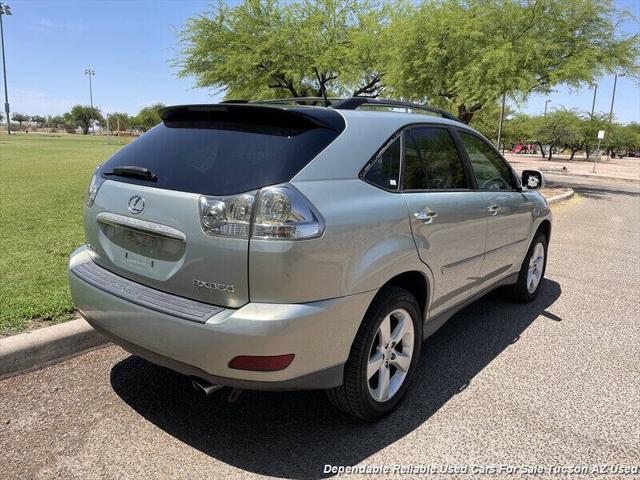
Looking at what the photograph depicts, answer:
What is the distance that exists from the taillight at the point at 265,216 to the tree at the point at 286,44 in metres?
16.9

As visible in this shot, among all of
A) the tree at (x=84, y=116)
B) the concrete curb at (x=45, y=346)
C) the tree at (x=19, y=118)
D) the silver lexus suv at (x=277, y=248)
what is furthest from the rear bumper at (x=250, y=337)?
the tree at (x=19, y=118)

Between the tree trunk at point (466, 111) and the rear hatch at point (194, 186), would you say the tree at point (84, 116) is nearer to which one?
the tree trunk at point (466, 111)

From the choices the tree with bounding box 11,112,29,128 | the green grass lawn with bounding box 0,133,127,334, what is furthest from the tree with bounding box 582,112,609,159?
the tree with bounding box 11,112,29,128

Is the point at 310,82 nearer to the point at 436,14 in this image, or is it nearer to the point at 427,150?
the point at 436,14

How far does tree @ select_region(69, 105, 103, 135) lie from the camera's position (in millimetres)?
129462

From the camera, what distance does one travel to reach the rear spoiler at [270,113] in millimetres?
2605

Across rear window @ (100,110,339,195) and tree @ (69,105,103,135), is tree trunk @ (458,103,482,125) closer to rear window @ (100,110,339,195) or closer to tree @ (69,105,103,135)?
rear window @ (100,110,339,195)

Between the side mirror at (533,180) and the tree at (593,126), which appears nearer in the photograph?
the side mirror at (533,180)

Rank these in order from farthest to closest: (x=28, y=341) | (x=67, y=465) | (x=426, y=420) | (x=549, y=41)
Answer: (x=549, y=41) < (x=28, y=341) < (x=426, y=420) < (x=67, y=465)

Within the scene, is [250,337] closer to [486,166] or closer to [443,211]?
[443,211]

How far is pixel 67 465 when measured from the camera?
96.5 inches

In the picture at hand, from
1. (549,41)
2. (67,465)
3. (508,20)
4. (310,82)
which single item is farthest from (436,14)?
(67,465)

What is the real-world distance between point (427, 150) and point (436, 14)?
14.5 metres

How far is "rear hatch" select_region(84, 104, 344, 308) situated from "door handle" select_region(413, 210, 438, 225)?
2.27ft
